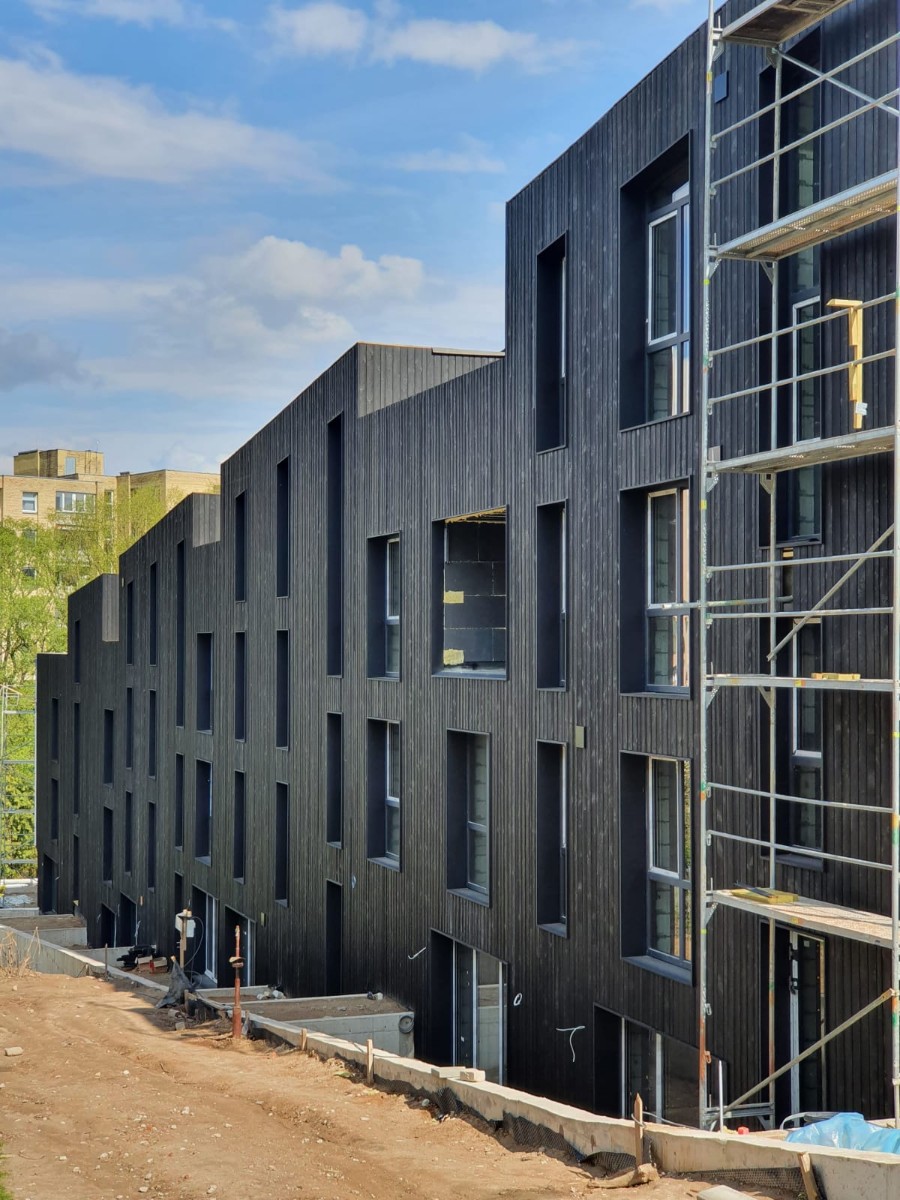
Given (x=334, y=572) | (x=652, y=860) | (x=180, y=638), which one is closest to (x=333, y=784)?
(x=334, y=572)

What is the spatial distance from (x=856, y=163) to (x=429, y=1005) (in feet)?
37.6

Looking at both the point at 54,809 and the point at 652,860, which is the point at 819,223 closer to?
the point at 652,860

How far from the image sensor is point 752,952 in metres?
10.9

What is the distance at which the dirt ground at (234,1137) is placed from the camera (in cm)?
988

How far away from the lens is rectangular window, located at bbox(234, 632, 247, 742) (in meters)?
26.1

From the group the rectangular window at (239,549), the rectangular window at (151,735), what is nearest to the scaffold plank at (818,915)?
the rectangular window at (239,549)

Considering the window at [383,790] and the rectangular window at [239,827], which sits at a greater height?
the window at [383,790]

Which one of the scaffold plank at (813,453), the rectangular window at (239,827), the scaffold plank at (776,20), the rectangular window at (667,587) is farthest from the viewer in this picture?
the rectangular window at (239,827)

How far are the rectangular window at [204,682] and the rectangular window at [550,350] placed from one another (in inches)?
613

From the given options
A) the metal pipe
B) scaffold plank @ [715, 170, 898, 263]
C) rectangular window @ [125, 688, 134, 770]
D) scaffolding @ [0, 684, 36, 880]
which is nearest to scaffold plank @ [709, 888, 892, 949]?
the metal pipe

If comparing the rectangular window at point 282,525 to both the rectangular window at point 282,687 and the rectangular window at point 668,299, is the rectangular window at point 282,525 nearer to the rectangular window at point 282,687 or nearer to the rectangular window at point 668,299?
the rectangular window at point 282,687

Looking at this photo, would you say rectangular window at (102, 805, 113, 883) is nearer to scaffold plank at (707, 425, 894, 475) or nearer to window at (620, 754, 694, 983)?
window at (620, 754, 694, 983)

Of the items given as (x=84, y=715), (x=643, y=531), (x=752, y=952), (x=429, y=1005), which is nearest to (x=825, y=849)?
(x=752, y=952)

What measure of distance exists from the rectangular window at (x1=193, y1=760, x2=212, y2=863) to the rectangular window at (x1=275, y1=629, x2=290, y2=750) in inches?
210
